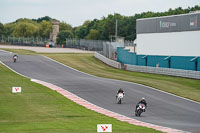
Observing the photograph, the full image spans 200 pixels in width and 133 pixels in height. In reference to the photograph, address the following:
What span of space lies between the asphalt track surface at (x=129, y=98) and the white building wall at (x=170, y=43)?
14600 mm

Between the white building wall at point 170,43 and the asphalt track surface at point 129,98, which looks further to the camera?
the white building wall at point 170,43

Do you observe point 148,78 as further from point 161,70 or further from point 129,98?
point 129,98

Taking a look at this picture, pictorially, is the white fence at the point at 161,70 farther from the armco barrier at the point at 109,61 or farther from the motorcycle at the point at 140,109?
the motorcycle at the point at 140,109

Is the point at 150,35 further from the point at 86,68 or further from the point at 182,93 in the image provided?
the point at 182,93

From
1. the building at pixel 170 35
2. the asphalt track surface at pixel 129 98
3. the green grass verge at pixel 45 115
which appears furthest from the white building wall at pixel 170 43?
the green grass verge at pixel 45 115

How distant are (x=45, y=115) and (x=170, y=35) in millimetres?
44784

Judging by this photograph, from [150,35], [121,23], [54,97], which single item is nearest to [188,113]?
[54,97]

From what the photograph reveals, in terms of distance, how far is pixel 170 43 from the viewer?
68875 mm

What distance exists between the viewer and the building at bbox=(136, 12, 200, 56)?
2479 inches

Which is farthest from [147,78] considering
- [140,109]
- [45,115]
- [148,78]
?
[45,115]

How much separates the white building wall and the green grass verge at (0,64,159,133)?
90.7 feet

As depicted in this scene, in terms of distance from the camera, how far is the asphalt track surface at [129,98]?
2866 centimetres

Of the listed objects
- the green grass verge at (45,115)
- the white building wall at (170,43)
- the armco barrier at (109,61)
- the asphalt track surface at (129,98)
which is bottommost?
the asphalt track surface at (129,98)

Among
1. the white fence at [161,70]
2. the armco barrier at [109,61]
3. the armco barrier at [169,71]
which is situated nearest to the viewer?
the armco barrier at [169,71]
